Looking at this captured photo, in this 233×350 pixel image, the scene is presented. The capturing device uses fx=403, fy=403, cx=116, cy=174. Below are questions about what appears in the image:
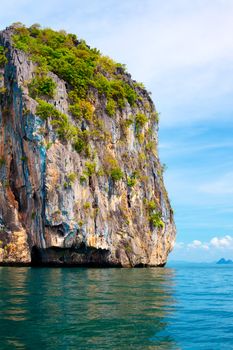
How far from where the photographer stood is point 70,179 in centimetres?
3975

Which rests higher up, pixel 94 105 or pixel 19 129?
pixel 94 105

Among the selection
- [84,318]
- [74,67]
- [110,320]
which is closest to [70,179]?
[74,67]

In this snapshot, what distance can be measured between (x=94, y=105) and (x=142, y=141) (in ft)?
26.5

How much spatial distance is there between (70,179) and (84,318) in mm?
27865

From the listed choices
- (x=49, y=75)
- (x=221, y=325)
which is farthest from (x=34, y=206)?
(x=221, y=325)

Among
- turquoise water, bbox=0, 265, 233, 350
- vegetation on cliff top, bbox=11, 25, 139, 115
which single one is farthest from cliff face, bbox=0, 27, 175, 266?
turquoise water, bbox=0, 265, 233, 350

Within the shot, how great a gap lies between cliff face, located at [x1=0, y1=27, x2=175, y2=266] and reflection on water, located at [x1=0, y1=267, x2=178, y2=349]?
1900 centimetres

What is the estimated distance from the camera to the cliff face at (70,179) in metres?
38.5

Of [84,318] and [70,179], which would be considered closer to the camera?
[84,318]

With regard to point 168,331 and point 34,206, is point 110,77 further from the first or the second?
point 168,331

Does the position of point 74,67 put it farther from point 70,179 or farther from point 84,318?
point 84,318

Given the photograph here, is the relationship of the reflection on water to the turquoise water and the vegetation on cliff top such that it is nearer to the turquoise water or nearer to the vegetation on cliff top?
the turquoise water

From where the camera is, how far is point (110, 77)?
52.6 meters

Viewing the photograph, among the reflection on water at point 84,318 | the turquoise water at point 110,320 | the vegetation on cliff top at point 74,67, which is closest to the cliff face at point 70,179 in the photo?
the vegetation on cliff top at point 74,67
